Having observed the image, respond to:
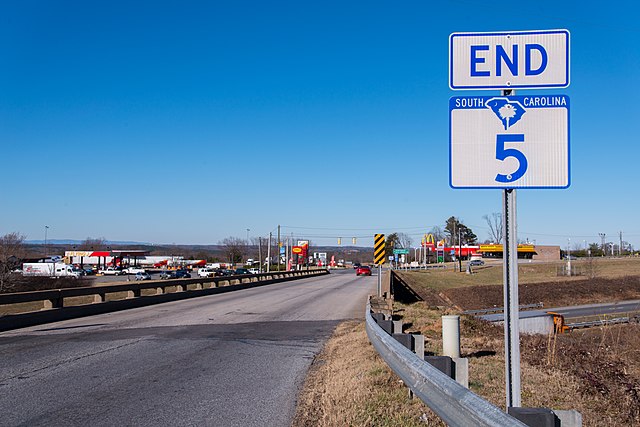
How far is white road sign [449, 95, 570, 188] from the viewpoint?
4109 mm

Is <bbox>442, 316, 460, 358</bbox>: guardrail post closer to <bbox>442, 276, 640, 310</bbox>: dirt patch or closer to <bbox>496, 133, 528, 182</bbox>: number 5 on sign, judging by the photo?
<bbox>496, 133, 528, 182</bbox>: number 5 on sign

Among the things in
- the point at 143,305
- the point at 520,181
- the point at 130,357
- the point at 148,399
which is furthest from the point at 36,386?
the point at 143,305

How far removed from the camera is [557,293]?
52562mm

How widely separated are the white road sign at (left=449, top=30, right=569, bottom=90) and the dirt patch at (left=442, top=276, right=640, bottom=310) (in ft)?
143

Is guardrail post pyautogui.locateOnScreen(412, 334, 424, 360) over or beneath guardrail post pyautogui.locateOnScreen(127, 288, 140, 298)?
over

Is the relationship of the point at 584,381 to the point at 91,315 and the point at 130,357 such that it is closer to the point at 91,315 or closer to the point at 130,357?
the point at 130,357

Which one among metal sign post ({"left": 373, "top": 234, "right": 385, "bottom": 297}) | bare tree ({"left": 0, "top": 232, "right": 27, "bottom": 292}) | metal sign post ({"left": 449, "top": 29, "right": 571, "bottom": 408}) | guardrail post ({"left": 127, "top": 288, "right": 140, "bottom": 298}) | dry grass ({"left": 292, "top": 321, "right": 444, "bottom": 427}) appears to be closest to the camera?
metal sign post ({"left": 449, "top": 29, "right": 571, "bottom": 408})

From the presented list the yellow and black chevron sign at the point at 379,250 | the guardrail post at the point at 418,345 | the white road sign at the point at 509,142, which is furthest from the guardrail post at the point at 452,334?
the yellow and black chevron sign at the point at 379,250

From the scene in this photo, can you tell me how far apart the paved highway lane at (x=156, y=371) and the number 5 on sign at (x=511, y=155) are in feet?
12.7

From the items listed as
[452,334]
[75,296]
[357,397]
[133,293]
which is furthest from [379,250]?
[357,397]

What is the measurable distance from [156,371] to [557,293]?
49388 mm

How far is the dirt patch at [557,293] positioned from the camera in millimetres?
48500

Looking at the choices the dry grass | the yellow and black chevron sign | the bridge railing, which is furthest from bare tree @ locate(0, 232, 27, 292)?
the dry grass

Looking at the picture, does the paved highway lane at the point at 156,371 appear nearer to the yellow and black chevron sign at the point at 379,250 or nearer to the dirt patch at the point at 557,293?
the yellow and black chevron sign at the point at 379,250
